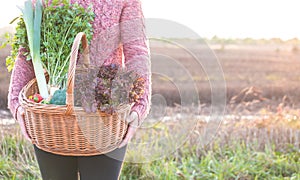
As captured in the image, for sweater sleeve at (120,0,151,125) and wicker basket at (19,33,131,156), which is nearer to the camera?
wicker basket at (19,33,131,156)

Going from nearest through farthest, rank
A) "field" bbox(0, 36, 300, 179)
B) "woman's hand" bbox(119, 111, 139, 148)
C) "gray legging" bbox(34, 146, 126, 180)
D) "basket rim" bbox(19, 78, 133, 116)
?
"basket rim" bbox(19, 78, 133, 116) < "woman's hand" bbox(119, 111, 139, 148) < "gray legging" bbox(34, 146, 126, 180) < "field" bbox(0, 36, 300, 179)

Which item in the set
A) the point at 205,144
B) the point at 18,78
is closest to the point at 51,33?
the point at 18,78

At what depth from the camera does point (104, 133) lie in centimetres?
145

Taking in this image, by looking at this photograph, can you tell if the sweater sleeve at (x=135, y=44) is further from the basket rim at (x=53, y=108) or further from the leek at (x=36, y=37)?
the leek at (x=36, y=37)

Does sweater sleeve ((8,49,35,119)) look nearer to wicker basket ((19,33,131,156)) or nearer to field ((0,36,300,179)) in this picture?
wicker basket ((19,33,131,156))

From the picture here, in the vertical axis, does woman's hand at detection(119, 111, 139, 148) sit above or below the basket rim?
below

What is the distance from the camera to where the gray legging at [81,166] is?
1.66m

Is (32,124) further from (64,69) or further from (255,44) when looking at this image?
(255,44)

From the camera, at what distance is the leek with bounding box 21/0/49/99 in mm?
1562

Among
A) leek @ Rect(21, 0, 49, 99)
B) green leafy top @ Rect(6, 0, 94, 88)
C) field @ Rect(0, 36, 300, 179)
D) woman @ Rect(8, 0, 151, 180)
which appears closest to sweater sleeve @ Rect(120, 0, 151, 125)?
woman @ Rect(8, 0, 151, 180)

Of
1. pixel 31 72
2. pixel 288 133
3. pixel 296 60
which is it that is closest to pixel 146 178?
pixel 288 133

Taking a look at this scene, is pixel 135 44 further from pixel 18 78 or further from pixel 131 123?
pixel 18 78

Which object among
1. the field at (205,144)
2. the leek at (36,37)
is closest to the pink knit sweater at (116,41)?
the leek at (36,37)

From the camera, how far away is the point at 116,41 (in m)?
1.63
